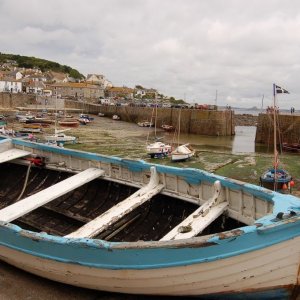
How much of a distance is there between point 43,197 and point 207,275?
3.86 meters

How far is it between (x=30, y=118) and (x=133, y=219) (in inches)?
1820

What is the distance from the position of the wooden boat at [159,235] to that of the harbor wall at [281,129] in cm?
2888

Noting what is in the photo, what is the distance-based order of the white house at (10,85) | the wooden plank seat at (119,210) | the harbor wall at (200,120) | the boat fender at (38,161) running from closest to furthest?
the wooden plank seat at (119,210)
the boat fender at (38,161)
the harbor wall at (200,120)
the white house at (10,85)

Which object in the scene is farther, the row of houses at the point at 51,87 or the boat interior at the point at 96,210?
the row of houses at the point at 51,87

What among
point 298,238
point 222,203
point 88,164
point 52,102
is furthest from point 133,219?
point 52,102

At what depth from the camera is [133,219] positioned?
691cm

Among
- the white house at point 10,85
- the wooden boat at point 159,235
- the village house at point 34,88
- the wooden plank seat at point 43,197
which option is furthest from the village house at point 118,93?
the wooden plank seat at point 43,197

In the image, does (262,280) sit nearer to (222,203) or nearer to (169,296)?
(169,296)

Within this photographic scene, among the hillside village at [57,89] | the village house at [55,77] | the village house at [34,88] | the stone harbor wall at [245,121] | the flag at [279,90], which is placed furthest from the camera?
the village house at [55,77]

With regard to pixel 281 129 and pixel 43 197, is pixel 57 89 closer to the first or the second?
pixel 281 129

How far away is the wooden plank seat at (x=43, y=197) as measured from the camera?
6150 millimetres

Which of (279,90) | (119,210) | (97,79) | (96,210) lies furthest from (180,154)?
(97,79)

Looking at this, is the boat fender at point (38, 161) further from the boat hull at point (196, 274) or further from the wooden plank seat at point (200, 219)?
the wooden plank seat at point (200, 219)

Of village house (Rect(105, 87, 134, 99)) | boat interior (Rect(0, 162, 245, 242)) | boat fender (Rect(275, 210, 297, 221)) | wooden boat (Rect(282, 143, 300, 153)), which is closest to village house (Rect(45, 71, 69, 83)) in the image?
village house (Rect(105, 87, 134, 99))
